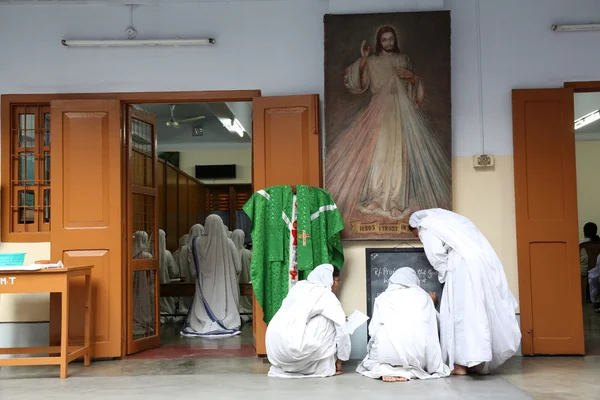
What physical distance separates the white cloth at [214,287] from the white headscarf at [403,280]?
3.01m

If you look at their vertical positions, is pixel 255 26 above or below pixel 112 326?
above

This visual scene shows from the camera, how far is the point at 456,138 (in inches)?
243

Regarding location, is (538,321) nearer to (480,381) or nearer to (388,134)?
(480,381)

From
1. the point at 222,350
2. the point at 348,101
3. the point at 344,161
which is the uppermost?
the point at 348,101

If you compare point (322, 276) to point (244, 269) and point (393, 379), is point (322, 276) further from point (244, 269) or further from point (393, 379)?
point (244, 269)

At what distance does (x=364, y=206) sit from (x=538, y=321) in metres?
1.80

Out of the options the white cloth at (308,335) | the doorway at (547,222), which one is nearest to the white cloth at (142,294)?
the white cloth at (308,335)

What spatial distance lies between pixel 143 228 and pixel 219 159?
849 centimetres

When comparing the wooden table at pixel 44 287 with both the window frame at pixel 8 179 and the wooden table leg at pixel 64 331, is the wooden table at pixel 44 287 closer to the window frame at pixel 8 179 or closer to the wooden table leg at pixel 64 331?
the wooden table leg at pixel 64 331

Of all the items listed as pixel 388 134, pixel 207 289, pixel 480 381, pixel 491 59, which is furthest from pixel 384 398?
pixel 207 289

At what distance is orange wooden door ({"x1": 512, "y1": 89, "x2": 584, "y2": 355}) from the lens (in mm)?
5945

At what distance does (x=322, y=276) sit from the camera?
535cm

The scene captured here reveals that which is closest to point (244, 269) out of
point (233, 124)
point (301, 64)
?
point (233, 124)

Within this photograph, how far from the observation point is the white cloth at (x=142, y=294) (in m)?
6.59
